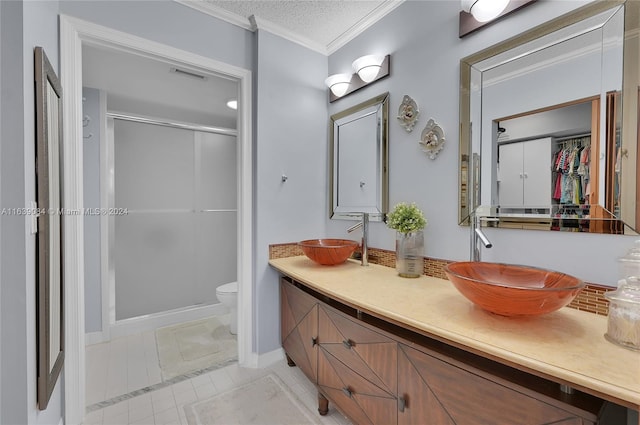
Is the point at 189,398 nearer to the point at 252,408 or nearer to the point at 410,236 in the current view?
the point at 252,408

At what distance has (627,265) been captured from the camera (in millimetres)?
881

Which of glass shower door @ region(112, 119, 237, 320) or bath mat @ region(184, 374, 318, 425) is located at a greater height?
glass shower door @ region(112, 119, 237, 320)

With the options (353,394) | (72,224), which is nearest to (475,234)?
(353,394)

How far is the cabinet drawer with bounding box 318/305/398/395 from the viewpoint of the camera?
118 centimetres

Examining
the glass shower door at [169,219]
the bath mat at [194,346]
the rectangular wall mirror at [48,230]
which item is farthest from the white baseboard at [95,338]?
the rectangular wall mirror at [48,230]

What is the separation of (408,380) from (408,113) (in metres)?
1.44

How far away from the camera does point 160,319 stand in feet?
9.39

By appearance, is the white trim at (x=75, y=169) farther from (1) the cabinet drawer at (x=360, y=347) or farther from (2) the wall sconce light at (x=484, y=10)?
(2) the wall sconce light at (x=484, y=10)

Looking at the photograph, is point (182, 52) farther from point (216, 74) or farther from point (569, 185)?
point (569, 185)

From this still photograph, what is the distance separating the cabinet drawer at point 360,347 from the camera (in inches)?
46.3

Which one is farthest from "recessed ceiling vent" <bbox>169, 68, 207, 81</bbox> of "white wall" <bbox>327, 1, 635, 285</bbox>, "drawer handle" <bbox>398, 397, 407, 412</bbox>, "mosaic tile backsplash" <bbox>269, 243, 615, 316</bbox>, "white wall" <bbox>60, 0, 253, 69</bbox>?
"drawer handle" <bbox>398, 397, 407, 412</bbox>

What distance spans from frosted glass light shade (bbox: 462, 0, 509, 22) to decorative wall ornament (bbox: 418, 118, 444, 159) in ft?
1.66

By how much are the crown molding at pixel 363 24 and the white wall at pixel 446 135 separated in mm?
Result: 33

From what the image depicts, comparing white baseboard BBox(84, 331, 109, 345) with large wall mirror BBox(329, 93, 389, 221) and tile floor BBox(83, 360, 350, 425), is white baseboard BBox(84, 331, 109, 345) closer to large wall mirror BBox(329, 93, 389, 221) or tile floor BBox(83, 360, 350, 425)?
tile floor BBox(83, 360, 350, 425)
